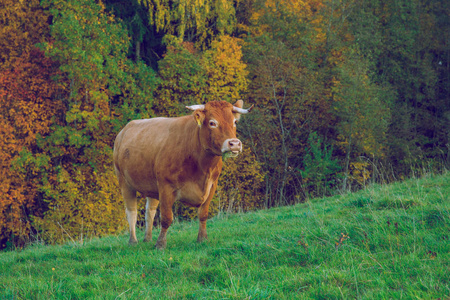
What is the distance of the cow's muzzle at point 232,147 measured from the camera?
5.75m

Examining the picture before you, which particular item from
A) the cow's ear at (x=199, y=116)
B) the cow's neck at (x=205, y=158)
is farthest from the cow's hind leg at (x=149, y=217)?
the cow's ear at (x=199, y=116)

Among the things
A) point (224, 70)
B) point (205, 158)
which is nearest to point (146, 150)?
point (205, 158)

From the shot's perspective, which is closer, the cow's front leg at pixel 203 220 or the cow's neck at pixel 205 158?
the cow's neck at pixel 205 158

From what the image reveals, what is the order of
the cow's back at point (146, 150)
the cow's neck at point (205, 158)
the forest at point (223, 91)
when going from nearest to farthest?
the cow's neck at point (205, 158) < the cow's back at point (146, 150) < the forest at point (223, 91)

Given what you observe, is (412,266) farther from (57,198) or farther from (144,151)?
(57,198)

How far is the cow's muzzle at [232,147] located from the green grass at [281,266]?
4.10ft

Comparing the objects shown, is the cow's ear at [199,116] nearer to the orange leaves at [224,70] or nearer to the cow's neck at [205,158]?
the cow's neck at [205,158]

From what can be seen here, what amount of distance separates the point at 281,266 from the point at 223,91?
21.9 m

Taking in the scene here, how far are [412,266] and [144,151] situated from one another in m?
4.76

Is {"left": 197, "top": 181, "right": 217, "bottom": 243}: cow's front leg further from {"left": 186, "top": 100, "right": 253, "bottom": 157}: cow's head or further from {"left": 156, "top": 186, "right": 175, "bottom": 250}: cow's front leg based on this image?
{"left": 186, "top": 100, "right": 253, "bottom": 157}: cow's head

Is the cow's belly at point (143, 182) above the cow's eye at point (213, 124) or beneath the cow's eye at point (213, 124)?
beneath

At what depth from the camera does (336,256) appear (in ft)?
14.7

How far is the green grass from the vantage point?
146 inches

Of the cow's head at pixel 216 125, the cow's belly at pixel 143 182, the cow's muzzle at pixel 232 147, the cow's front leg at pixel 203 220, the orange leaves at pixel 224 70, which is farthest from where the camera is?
the orange leaves at pixel 224 70
